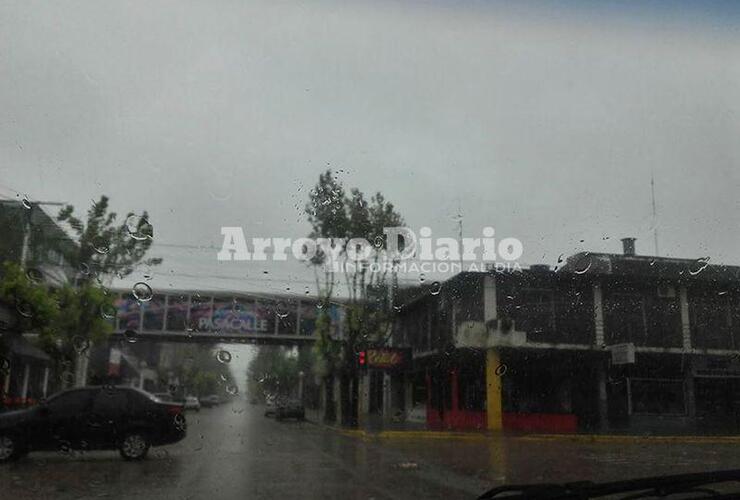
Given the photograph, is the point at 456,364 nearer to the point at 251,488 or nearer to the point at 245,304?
the point at 251,488

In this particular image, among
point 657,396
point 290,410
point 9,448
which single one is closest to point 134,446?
point 9,448

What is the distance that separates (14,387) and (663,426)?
10.5 meters

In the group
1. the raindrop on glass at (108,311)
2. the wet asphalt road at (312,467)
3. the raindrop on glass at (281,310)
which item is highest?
the raindrop on glass at (281,310)

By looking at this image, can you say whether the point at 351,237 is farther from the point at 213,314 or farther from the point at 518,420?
the point at 518,420

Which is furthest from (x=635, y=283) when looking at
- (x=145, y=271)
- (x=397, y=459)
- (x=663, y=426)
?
(x=145, y=271)

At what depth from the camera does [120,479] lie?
6500mm

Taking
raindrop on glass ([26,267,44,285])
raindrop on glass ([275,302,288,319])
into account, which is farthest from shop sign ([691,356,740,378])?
raindrop on glass ([26,267,44,285])

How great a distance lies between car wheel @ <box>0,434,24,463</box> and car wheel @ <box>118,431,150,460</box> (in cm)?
72

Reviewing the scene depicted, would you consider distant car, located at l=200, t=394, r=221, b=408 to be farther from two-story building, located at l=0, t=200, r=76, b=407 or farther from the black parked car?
two-story building, located at l=0, t=200, r=76, b=407

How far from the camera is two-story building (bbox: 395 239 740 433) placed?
7.70 metres

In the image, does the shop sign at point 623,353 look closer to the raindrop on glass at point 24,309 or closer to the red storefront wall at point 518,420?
the red storefront wall at point 518,420

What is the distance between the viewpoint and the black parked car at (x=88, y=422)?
4.43 metres

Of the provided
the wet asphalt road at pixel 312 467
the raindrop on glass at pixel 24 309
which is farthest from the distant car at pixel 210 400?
the raindrop on glass at pixel 24 309

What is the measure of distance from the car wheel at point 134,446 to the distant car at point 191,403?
1.39ft
